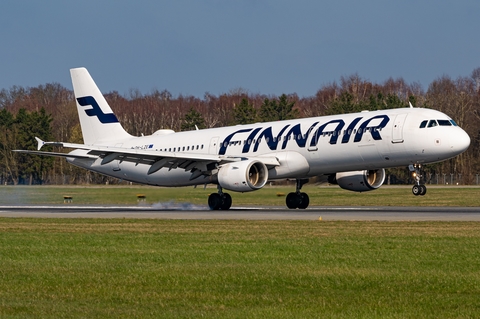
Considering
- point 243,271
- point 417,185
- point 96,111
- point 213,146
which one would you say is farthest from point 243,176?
point 243,271

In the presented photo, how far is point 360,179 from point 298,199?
11.2 feet

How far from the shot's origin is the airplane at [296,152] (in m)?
36.1

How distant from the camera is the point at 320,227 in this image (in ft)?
85.8

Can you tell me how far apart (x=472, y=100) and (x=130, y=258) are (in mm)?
123721

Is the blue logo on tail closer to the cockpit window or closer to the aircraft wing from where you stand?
the aircraft wing

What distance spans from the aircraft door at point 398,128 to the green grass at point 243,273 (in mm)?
11540

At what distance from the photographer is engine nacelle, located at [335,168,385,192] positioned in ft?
132

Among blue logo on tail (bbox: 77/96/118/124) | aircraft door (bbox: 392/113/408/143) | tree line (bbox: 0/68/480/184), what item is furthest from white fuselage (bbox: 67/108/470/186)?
tree line (bbox: 0/68/480/184)

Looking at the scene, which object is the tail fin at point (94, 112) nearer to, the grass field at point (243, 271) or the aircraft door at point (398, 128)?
the aircraft door at point (398, 128)

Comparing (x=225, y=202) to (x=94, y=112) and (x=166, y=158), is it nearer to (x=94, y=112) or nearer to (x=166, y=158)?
(x=166, y=158)

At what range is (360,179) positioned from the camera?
4034 centimetres

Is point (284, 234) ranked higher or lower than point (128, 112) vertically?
lower

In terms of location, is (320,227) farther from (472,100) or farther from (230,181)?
(472,100)

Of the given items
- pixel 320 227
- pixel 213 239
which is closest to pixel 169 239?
pixel 213 239
